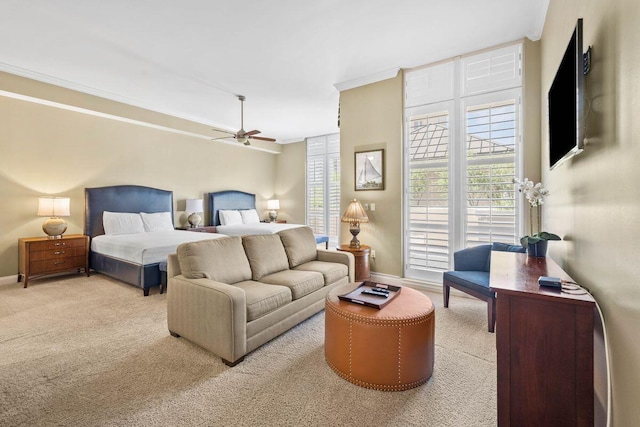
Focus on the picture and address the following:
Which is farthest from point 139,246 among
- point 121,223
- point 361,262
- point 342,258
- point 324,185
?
point 324,185

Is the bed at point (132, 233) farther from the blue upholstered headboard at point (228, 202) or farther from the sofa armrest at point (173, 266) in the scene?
the sofa armrest at point (173, 266)

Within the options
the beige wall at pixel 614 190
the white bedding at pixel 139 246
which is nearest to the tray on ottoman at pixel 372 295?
the beige wall at pixel 614 190

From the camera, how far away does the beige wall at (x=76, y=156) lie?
13.9 ft

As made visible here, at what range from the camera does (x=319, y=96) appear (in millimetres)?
5238

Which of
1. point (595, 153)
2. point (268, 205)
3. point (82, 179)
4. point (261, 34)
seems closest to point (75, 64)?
point (82, 179)

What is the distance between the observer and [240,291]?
86.5 inches

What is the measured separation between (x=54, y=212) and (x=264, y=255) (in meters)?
3.53

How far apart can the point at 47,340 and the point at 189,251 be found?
4.96 ft

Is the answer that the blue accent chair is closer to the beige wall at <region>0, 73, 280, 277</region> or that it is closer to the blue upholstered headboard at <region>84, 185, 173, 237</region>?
the blue upholstered headboard at <region>84, 185, 173, 237</region>

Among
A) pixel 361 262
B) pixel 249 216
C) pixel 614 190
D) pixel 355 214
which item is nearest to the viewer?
pixel 614 190

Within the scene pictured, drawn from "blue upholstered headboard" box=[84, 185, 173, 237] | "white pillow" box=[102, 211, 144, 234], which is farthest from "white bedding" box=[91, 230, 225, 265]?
"blue upholstered headboard" box=[84, 185, 173, 237]

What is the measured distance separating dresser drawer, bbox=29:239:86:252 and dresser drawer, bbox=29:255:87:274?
0.18 meters

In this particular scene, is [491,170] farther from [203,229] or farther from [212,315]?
[203,229]

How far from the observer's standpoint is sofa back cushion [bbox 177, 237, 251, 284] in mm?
2510
